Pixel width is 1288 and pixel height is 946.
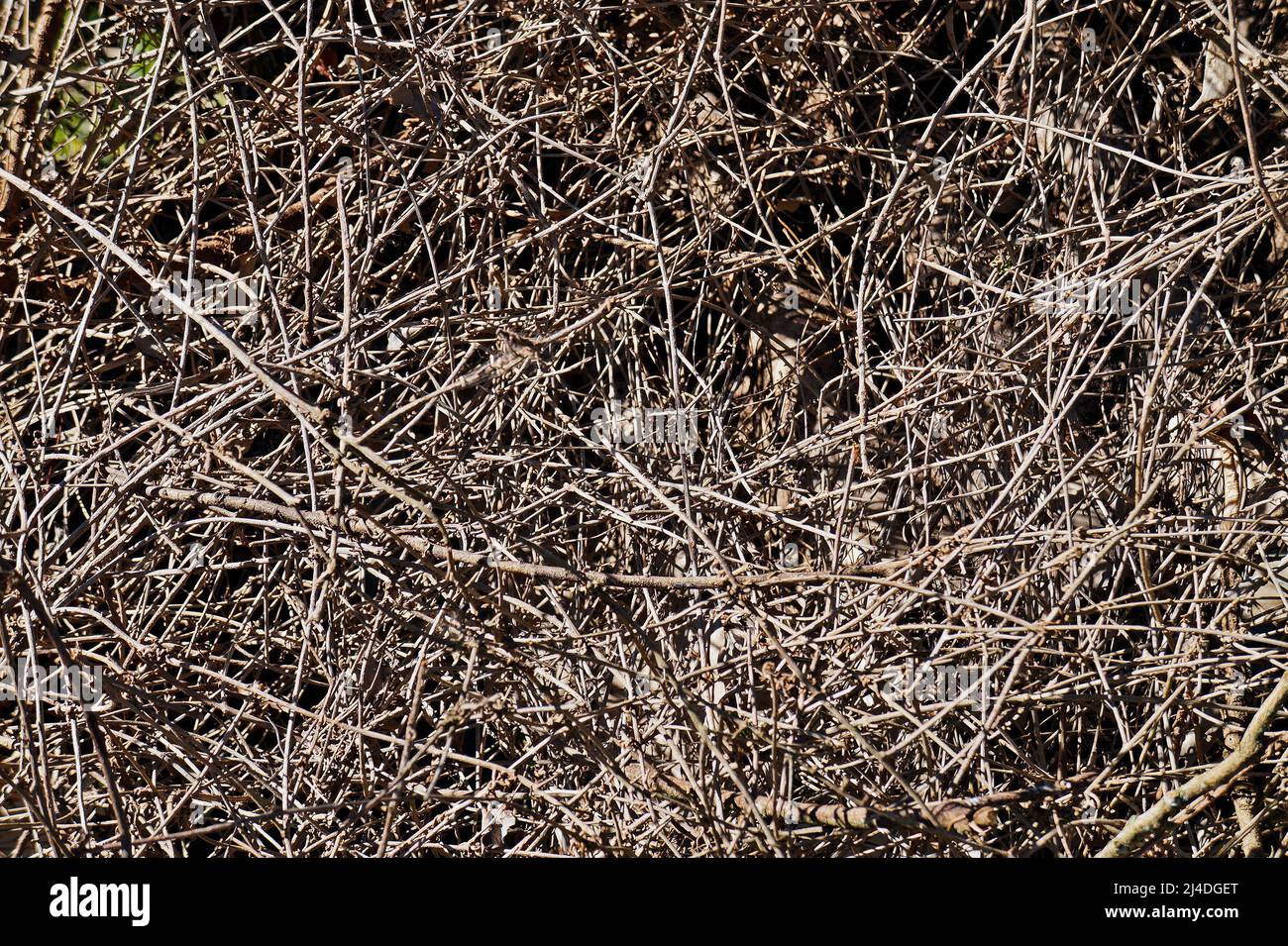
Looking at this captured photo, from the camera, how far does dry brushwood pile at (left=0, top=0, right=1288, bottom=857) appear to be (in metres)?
1.69

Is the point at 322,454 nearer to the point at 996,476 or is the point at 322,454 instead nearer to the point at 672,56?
the point at 672,56

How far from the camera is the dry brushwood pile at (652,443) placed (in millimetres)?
1689

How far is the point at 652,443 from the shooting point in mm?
2328

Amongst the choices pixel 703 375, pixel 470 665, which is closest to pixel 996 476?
pixel 703 375

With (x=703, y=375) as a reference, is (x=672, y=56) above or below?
above

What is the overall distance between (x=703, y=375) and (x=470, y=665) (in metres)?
1.31
